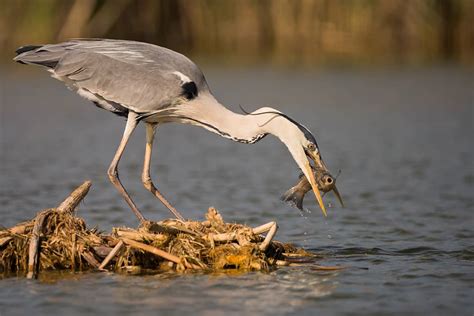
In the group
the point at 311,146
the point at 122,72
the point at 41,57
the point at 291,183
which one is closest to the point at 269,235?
the point at 311,146

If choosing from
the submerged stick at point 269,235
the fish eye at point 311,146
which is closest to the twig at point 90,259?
the submerged stick at point 269,235

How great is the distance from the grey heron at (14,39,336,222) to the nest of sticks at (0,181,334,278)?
0.92m

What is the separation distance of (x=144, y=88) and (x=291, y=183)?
Answer: 4815mm

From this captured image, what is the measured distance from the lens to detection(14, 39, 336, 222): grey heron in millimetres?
9430

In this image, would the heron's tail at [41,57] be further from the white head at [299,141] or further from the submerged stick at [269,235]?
the submerged stick at [269,235]

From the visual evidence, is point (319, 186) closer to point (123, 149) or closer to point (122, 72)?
point (123, 149)

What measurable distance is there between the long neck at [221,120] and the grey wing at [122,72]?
13cm

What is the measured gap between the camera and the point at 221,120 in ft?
31.2

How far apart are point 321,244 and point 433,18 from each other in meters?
19.8

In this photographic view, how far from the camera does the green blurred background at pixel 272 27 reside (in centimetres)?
→ 2741

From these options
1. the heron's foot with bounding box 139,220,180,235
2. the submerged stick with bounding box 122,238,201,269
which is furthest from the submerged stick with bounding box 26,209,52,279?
the heron's foot with bounding box 139,220,180,235

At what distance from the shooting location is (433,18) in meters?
28.5

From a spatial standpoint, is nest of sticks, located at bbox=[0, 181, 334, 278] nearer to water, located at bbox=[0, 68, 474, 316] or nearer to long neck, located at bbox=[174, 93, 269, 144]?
water, located at bbox=[0, 68, 474, 316]

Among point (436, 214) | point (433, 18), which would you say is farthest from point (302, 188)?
point (433, 18)
